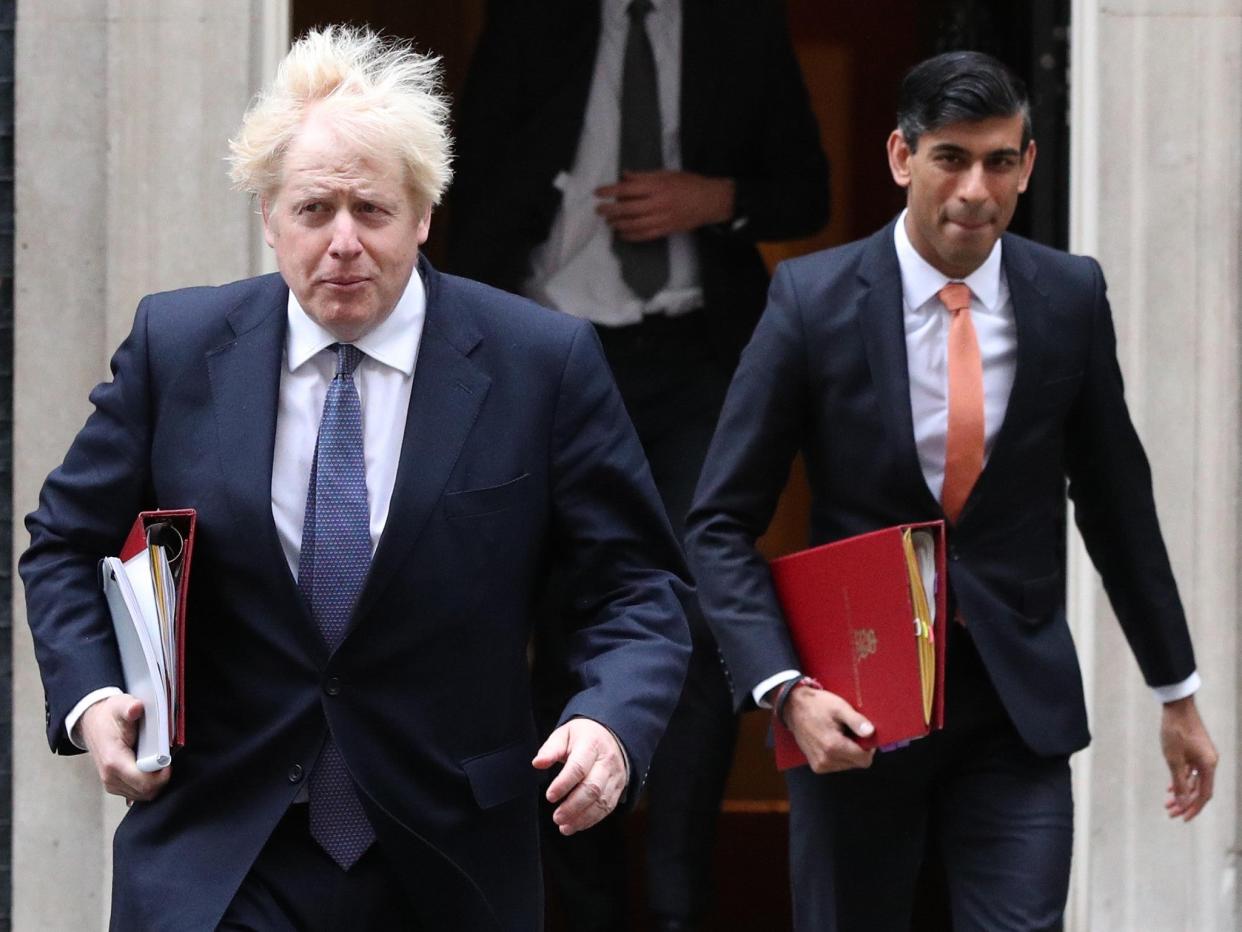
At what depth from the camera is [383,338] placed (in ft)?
12.2

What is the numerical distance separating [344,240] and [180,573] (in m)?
0.52

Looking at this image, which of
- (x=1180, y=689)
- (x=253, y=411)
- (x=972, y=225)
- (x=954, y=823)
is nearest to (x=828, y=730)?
(x=954, y=823)

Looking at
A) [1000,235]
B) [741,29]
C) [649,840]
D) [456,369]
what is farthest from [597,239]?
[456,369]

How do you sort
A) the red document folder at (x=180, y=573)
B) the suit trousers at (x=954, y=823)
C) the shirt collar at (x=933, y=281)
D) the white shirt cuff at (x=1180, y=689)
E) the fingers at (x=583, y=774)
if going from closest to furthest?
the fingers at (x=583, y=774) < the red document folder at (x=180, y=573) < the suit trousers at (x=954, y=823) < the shirt collar at (x=933, y=281) < the white shirt cuff at (x=1180, y=689)

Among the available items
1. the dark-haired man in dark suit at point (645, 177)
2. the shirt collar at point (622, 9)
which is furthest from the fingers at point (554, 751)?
the shirt collar at point (622, 9)

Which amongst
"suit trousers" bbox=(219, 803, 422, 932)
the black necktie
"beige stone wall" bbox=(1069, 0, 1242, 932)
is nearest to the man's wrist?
"suit trousers" bbox=(219, 803, 422, 932)

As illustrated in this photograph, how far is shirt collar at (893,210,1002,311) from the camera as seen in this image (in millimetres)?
4605

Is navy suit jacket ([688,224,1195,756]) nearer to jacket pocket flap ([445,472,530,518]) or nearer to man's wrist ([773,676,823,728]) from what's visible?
man's wrist ([773,676,823,728])

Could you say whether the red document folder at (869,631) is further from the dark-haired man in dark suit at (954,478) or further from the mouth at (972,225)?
the mouth at (972,225)

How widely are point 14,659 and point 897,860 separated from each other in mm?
2494

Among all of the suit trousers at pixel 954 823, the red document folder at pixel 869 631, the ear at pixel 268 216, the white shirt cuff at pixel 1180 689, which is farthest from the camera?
the white shirt cuff at pixel 1180 689

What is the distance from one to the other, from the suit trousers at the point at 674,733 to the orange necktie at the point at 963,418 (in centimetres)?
132

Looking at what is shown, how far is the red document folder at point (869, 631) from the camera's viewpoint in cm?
431

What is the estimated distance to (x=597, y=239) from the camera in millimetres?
6555
